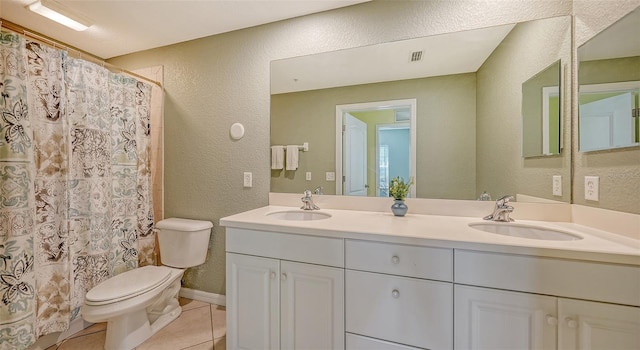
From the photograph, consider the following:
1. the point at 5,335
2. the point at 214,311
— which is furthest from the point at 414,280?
the point at 5,335

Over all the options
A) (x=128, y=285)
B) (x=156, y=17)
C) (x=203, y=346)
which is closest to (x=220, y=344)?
(x=203, y=346)

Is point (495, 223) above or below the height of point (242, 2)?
below

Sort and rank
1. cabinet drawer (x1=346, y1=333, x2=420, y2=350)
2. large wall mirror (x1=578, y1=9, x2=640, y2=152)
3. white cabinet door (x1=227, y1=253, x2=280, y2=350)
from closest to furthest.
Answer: large wall mirror (x1=578, y1=9, x2=640, y2=152) < cabinet drawer (x1=346, y1=333, x2=420, y2=350) < white cabinet door (x1=227, y1=253, x2=280, y2=350)

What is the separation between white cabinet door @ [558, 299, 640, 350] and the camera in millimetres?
850

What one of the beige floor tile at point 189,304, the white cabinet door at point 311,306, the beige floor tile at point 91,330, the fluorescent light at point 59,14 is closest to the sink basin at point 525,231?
the white cabinet door at point 311,306

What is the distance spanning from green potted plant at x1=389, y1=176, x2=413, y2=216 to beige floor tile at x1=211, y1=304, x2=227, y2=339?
1495 millimetres

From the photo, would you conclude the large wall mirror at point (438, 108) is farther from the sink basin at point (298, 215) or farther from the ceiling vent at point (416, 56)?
the sink basin at point (298, 215)

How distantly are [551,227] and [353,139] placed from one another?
1.18 metres

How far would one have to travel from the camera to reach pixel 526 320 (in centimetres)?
95

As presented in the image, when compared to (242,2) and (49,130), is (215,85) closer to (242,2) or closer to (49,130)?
(242,2)

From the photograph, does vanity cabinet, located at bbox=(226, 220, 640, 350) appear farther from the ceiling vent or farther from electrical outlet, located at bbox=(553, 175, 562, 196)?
the ceiling vent

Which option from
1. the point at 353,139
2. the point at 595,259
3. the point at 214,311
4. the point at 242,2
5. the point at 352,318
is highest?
the point at 242,2

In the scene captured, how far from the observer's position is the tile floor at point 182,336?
5.37 ft

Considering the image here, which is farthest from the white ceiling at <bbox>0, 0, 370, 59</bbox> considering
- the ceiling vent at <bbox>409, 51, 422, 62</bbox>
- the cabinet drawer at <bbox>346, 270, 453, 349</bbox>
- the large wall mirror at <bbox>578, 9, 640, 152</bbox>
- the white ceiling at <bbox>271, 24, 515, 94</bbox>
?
the cabinet drawer at <bbox>346, 270, 453, 349</bbox>
